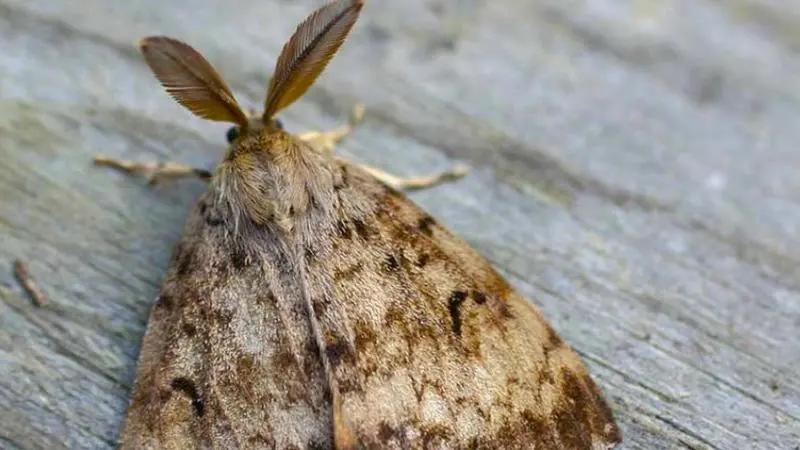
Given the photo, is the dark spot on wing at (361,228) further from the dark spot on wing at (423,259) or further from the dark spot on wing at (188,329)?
the dark spot on wing at (188,329)

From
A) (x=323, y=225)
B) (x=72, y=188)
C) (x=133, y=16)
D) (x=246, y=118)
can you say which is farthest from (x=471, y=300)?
(x=133, y=16)

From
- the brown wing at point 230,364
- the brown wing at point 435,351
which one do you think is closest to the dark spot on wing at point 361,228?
the brown wing at point 435,351

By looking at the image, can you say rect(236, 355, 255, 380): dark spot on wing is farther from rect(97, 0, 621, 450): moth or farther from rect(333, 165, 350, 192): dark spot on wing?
rect(333, 165, 350, 192): dark spot on wing

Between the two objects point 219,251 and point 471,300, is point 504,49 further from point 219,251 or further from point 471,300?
point 219,251

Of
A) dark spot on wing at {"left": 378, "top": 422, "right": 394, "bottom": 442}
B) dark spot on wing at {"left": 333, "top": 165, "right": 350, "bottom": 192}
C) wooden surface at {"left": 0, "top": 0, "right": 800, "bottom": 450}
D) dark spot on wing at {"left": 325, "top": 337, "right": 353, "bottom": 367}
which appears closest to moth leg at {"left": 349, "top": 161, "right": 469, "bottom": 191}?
wooden surface at {"left": 0, "top": 0, "right": 800, "bottom": 450}

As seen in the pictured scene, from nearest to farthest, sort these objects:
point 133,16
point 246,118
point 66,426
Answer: point 66,426, point 246,118, point 133,16

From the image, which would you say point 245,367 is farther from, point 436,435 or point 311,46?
point 311,46

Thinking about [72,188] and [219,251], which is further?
[72,188]
